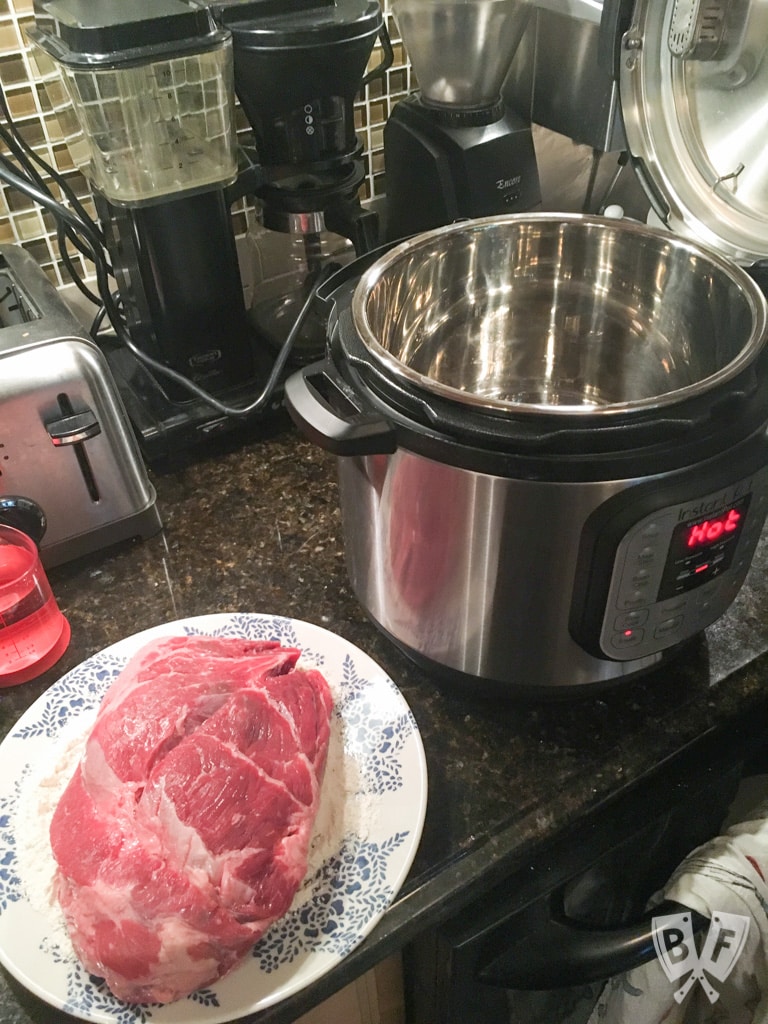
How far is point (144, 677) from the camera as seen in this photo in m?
0.60

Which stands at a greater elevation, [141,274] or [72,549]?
[141,274]

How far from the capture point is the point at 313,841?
54 centimetres

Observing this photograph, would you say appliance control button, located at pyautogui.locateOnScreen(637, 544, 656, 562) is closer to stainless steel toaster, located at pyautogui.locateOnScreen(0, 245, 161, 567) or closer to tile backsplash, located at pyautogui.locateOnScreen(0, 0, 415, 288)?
stainless steel toaster, located at pyautogui.locateOnScreen(0, 245, 161, 567)

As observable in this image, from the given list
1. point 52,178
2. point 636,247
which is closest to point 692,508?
point 636,247

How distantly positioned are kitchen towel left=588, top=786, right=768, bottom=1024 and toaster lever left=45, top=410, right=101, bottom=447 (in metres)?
0.62

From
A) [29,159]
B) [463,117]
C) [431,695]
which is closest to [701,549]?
[431,695]

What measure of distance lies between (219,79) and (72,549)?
46 centimetres

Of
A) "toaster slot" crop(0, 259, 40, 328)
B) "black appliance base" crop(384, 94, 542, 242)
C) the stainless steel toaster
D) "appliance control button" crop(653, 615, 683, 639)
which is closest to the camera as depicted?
"appliance control button" crop(653, 615, 683, 639)

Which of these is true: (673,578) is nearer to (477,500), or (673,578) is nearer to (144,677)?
(477,500)

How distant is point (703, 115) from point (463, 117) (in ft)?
0.84

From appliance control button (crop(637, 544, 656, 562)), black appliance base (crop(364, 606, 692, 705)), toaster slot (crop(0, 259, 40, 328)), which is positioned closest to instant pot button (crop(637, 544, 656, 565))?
appliance control button (crop(637, 544, 656, 562))

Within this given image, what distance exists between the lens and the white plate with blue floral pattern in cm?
48

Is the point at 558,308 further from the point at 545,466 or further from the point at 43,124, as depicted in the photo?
the point at 43,124

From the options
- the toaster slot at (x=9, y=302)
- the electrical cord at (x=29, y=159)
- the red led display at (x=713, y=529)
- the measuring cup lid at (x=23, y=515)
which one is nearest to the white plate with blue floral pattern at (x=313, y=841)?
the measuring cup lid at (x=23, y=515)
